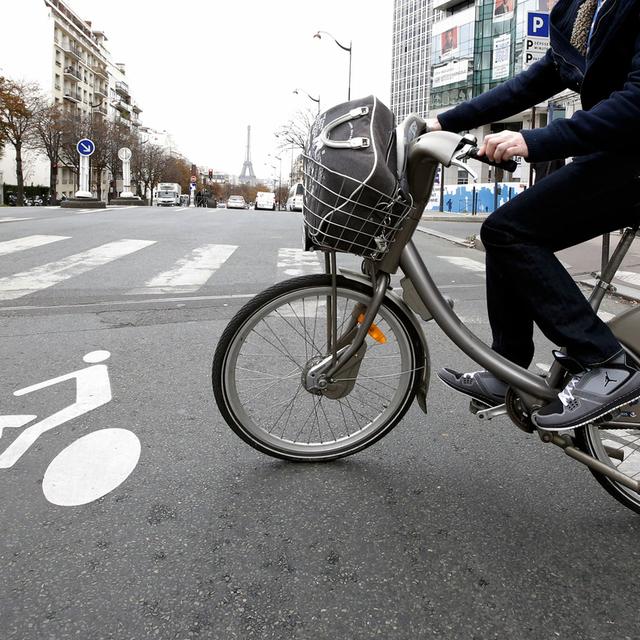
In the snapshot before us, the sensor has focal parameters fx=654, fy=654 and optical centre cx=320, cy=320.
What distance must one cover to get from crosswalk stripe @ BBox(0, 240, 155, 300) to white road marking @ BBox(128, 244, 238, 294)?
1026 millimetres

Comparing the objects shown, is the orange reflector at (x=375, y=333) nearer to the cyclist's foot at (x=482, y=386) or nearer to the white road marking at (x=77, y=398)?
the cyclist's foot at (x=482, y=386)

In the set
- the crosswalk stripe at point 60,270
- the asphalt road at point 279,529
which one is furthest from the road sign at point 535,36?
the asphalt road at point 279,529

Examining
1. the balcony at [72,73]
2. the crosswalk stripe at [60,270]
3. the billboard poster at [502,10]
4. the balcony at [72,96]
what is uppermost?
the billboard poster at [502,10]

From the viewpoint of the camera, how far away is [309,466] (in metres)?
2.65

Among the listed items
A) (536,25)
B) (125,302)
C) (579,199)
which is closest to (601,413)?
(579,199)

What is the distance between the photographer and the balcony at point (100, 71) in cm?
9259

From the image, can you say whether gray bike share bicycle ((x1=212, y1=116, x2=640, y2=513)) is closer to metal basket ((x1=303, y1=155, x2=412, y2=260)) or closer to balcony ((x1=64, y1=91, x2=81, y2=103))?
metal basket ((x1=303, y1=155, x2=412, y2=260))

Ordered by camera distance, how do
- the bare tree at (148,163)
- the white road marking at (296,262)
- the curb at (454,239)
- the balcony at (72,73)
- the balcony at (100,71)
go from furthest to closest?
the balcony at (100,71) < the balcony at (72,73) < the bare tree at (148,163) < the curb at (454,239) < the white road marking at (296,262)

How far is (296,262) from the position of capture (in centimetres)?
962

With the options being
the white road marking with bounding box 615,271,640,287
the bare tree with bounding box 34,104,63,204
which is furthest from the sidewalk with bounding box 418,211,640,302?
the bare tree with bounding box 34,104,63,204

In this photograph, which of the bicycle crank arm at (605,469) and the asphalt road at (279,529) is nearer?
the asphalt road at (279,529)

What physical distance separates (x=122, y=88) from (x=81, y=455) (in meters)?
119

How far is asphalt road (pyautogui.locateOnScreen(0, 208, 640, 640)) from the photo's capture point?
169 centimetres

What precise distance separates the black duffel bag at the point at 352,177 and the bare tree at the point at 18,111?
49.9 metres
